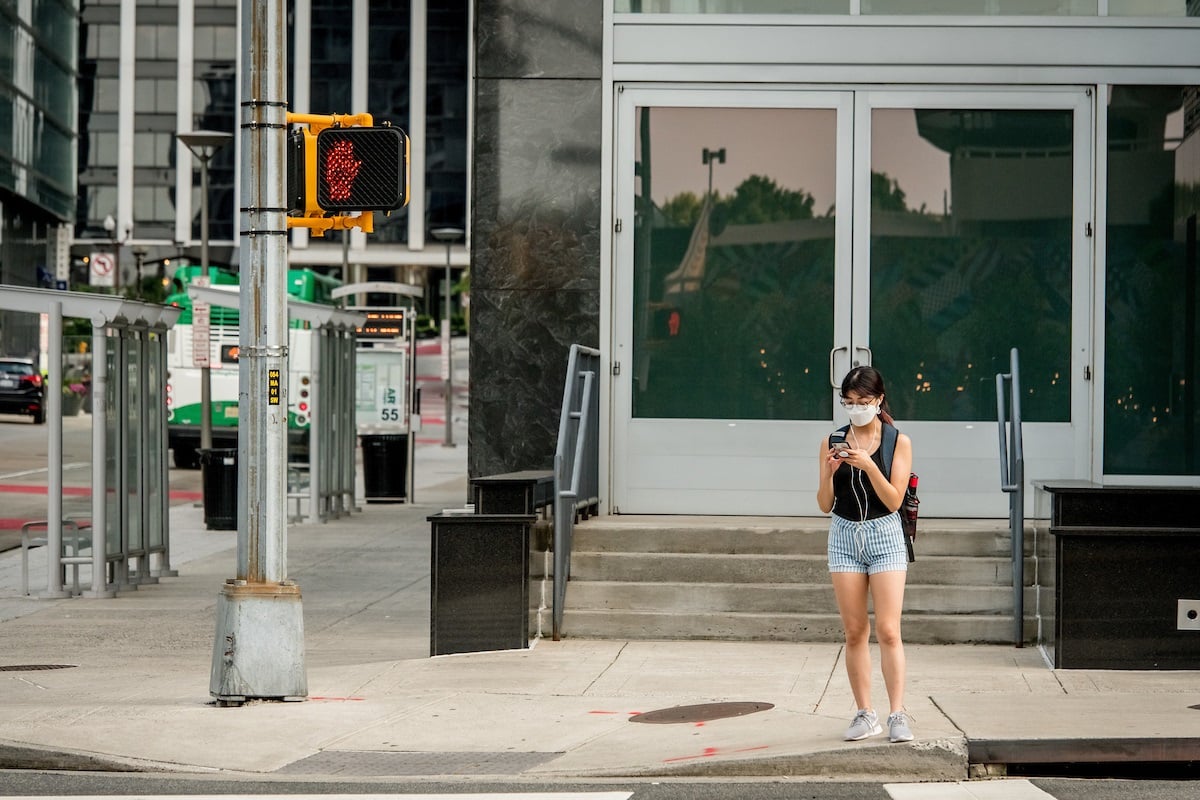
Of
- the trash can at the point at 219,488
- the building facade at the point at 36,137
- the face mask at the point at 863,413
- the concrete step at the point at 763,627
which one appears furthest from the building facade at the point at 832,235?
the building facade at the point at 36,137

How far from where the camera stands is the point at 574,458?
1177cm

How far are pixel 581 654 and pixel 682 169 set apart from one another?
3.79 m

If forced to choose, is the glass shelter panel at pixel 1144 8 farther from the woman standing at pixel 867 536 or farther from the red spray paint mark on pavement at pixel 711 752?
the red spray paint mark on pavement at pixel 711 752

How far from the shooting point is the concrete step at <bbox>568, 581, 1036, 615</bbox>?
11055mm

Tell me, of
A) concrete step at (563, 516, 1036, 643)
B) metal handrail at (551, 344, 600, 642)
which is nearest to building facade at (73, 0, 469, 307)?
metal handrail at (551, 344, 600, 642)

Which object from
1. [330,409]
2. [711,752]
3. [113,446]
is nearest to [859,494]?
[711,752]

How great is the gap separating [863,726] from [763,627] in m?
3.32

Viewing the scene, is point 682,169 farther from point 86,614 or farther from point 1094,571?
point 86,614

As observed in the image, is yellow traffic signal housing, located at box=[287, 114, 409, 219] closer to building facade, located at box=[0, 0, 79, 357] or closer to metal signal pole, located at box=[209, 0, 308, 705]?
metal signal pole, located at box=[209, 0, 308, 705]

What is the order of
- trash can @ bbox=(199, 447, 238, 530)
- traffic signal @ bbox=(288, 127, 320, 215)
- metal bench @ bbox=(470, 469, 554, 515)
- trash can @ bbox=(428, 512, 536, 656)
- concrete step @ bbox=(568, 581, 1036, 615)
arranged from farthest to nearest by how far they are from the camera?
trash can @ bbox=(199, 447, 238, 530) → concrete step @ bbox=(568, 581, 1036, 615) → metal bench @ bbox=(470, 469, 554, 515) → trash can @ bbox=(428, 512, 536, 656) → traffic signal @ bbox=(288, 127, 320, 215)

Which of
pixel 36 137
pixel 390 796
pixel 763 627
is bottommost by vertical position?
pixel 390 796

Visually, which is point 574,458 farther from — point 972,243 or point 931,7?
point 931,7

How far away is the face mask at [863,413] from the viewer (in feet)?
25.3

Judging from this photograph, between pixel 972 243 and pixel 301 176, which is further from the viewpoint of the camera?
pixel 972 243
